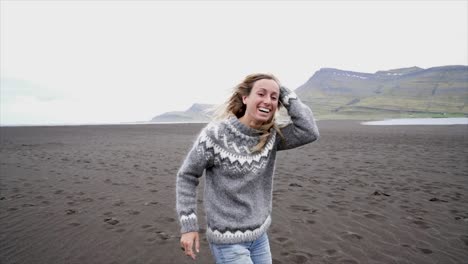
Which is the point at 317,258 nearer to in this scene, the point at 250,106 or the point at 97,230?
the point at 250,106

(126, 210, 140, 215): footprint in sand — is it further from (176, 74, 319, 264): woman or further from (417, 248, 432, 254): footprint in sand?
(417, 248, 432, 254): footprint in sand

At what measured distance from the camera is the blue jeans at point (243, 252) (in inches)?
90.9

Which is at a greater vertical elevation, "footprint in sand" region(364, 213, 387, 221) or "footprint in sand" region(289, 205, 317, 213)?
"footprint in sand" region(289, 205, 317, 213)

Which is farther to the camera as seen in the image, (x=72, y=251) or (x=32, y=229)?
(x=32, y=229)

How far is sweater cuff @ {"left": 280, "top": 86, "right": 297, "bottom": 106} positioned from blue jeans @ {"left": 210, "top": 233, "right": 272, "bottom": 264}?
121 centimetres

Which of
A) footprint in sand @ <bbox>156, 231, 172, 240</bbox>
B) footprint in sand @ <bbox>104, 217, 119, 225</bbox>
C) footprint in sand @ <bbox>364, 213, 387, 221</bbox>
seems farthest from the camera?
footprint in sand @ <bbox>364, 213, 387, 221</bbox>

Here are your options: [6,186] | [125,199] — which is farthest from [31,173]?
[125,199]

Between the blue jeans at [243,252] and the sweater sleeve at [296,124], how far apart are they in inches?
35.2

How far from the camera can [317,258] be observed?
4.78 m

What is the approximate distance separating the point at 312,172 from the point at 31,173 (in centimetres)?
1120

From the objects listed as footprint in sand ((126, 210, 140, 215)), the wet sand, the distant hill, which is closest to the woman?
the wet sand

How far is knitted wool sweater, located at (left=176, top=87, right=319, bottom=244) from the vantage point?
238cm

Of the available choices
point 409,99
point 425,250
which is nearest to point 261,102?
point 425,250

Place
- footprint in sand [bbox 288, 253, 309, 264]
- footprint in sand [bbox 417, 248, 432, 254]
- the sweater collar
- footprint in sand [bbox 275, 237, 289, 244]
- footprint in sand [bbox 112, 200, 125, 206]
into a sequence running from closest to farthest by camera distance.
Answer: the sweater collar → footprint in sand [bbox 288, 253, 309, 264] → footprint in sand [bbox 417, 248, 432, 254] → footprint in sand [bbox 275, 237, 289, 244] → footprint in sand [bbox 112, 200, 125, 206]
